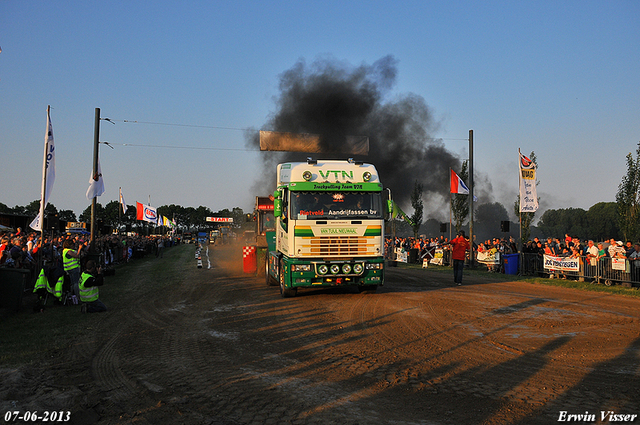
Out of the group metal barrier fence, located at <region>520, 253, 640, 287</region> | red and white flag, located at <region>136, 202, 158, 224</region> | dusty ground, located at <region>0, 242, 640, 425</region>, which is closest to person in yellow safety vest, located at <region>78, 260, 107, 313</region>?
dusty ground, located at <region>0, 242, 640, 425</region>

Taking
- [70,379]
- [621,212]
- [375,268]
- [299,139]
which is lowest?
[70,379]

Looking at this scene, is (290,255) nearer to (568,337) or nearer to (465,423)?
(568,337)

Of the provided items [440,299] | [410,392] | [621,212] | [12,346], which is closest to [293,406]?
[410,392]

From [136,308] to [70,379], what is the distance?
18.0ft

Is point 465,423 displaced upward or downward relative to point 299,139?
downward

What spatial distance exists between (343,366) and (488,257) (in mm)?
18227

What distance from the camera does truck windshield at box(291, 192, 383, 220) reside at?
11.6 metres

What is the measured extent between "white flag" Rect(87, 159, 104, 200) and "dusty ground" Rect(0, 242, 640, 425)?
9812 millimetres

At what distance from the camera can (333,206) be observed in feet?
38.3

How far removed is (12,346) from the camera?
7043 mm

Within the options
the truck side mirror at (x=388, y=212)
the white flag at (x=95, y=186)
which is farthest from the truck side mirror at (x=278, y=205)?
the white flag at (x=95, y=186)

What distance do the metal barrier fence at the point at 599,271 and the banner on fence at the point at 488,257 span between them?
8.19ft

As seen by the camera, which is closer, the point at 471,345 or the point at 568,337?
the point at 471,345

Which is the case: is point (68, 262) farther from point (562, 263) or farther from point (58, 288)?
point (562, 263)
